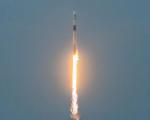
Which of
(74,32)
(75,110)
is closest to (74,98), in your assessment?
(75,110)

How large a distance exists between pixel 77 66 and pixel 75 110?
2.67m

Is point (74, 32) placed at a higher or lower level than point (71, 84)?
higher

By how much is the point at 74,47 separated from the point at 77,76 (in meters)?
2.25

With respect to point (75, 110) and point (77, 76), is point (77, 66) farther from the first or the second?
point (75, 110)

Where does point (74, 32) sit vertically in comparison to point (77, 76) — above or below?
above

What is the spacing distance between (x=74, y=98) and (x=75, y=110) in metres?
0.87

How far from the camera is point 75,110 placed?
3016 cm

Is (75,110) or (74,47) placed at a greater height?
(74,47)

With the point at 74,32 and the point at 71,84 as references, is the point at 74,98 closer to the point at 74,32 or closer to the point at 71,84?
the point at 71,84

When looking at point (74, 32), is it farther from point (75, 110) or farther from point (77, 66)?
point (75, 110)

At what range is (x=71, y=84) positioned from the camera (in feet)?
103

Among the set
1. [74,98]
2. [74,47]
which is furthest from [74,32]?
[74,98]

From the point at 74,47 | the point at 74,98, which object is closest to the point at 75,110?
the point at 74,98

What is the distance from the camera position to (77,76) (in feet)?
104
